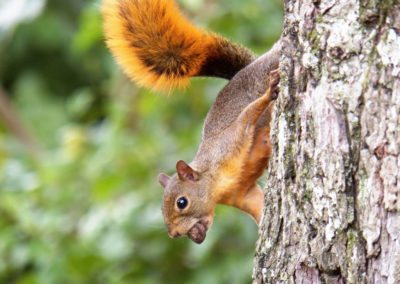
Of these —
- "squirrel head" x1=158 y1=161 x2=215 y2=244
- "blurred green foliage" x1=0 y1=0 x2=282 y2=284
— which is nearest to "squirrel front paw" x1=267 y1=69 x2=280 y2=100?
"squirrel head" x1=158 y1=161 x2=215 y2=244

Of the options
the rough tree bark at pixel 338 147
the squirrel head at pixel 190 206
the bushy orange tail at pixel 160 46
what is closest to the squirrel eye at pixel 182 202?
the squirrel head at pixel 190 206

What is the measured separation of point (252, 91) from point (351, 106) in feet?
1.94

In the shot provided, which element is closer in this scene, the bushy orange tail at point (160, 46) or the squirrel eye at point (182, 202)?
the bushy orange tail at point (160, 46)

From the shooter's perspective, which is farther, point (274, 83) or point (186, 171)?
point (186, 171)

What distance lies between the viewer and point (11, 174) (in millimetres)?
3230

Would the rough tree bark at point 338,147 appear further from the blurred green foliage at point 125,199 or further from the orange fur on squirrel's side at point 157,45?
the blurred green foliage at point 125,199

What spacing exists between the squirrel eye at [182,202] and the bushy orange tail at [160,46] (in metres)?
0.29

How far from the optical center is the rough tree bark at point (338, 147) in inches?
53.7

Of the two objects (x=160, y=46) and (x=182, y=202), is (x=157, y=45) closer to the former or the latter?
(x=160, y=46)

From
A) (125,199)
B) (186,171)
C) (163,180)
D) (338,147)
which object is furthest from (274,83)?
(125,199)

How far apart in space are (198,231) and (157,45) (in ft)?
1.46

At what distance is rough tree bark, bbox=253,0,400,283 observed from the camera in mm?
1363

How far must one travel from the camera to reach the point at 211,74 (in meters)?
2.11

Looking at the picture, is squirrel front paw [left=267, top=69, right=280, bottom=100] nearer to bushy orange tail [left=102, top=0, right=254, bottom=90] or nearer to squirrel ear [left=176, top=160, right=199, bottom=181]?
bushy orange tail [left=102, top=0, right=254, bottom=90]
